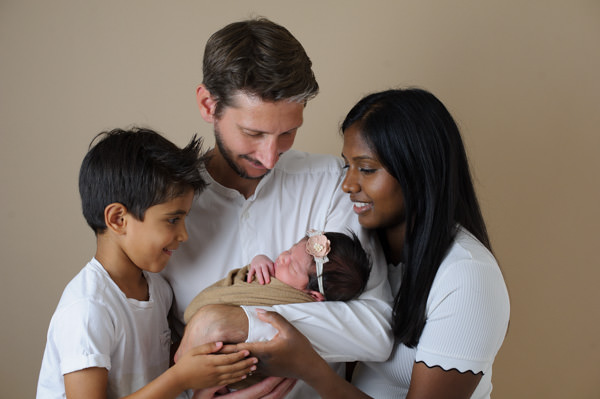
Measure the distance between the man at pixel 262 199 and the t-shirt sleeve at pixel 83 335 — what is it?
247 millimetres

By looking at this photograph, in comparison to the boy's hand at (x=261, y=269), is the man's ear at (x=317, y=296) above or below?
below

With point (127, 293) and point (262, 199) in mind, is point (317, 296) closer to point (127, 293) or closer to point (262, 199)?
point (262, 199)

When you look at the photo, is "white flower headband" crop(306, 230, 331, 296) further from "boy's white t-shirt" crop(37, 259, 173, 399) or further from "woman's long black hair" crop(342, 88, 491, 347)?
"boy's white t-shirt" crop(37, 259, 173, 399)

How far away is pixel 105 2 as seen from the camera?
9.69ft

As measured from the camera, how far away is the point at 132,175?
1848 millimetres

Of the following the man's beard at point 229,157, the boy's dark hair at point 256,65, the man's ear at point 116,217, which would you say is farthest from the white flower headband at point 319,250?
the man's ear at point 116,217

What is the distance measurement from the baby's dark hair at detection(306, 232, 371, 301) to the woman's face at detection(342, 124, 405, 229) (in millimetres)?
121

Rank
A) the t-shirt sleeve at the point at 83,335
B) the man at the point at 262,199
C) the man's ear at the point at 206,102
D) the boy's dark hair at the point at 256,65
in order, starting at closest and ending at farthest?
1. the t-shirt sleeve at the point at 83,335
2. the man at the point at 262,199
3. the boy's dark hair at the point at 256,65
4. the man's ear at the point at 206,102

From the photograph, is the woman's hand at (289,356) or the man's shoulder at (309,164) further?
the man's shoulder at (309,164)

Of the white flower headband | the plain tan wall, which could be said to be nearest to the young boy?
the white flower headband

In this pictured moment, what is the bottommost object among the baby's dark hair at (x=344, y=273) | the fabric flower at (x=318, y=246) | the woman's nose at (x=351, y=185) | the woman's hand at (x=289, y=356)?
the woman's hand at (x=289, y=356)

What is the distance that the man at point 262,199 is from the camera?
1.81 m

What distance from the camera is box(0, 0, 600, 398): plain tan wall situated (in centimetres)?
289

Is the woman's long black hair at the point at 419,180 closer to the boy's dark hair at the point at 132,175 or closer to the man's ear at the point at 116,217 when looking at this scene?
the boy's dark hair at the point at 132,175
